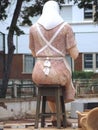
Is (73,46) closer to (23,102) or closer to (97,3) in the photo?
(23,102)

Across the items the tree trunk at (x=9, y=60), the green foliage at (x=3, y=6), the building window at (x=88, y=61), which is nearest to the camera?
the tree trunk at (x=9, y=60)

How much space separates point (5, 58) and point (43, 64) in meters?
7.83

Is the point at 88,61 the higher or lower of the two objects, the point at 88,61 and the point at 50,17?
the higher

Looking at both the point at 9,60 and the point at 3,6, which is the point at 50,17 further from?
the point at 3,6

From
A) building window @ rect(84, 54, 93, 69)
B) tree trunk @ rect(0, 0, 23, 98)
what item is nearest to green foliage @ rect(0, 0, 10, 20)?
tree trunk @ rect(0, 0, 23, 98)

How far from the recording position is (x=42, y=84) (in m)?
8.17

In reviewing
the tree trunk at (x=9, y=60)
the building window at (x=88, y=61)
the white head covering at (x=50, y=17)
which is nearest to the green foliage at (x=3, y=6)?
the tree trunk at (x=9, y=60)

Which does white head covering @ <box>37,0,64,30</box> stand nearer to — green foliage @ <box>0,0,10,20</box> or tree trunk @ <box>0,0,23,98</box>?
tree trunk @ <box>0,0,23,98</box>

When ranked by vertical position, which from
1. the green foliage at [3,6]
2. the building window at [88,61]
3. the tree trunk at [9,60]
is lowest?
the tree trunk at [9,60]

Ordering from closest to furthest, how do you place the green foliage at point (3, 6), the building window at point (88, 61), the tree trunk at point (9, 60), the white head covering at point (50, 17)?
the white head covering at point (50, 17) → the tree trunk at point (9, 60) → the green foliage at point (3, 6) → the building window at point (88, 61)

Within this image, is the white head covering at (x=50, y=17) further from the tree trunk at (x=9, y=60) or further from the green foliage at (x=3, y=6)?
the green foliage at (x=3, y=6)

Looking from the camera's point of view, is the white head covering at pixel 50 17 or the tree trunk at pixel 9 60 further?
the tree trunk at pixel 9 60

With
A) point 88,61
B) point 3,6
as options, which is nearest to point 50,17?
point 3,6

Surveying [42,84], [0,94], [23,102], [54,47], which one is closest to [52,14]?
[54,47]
